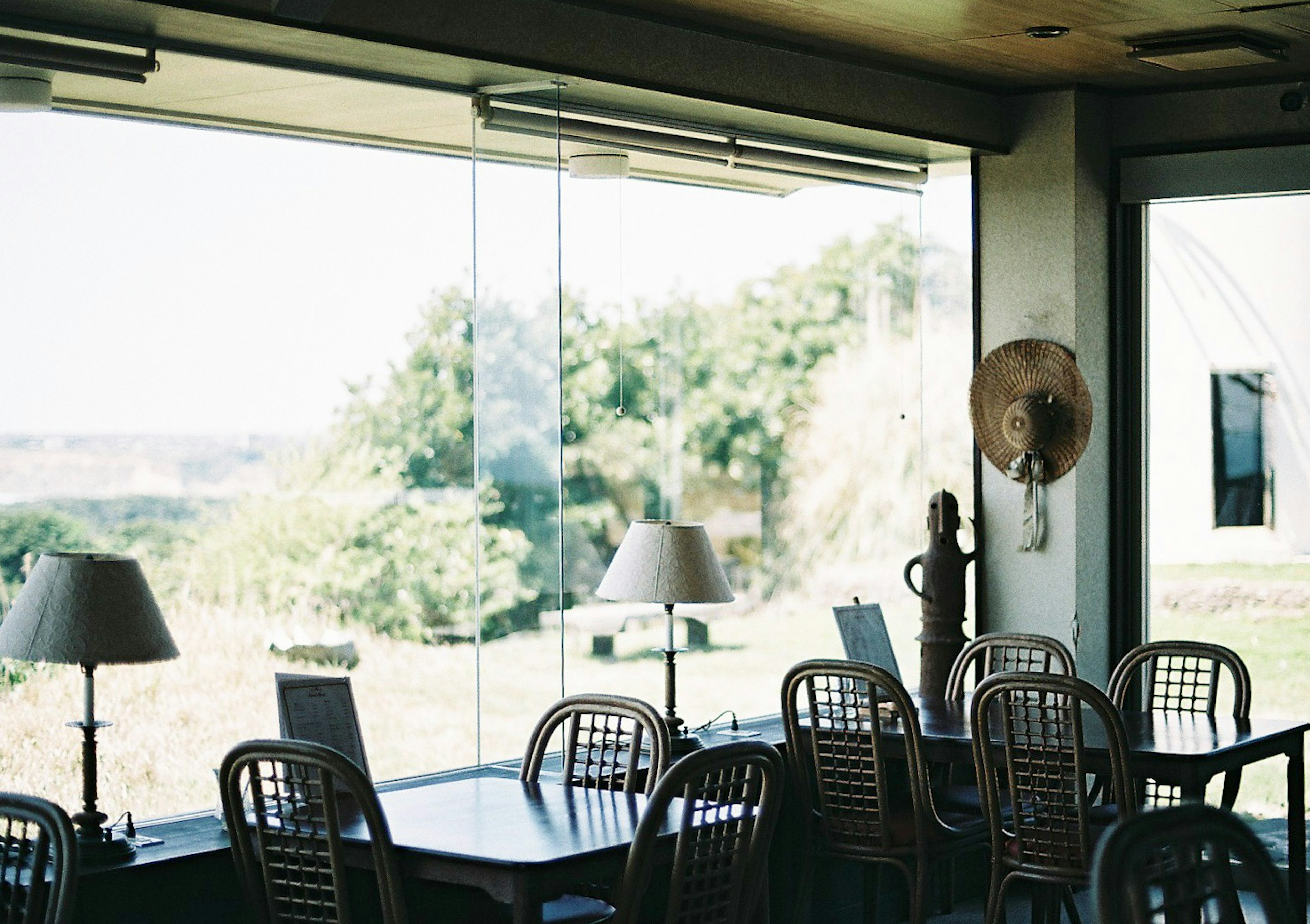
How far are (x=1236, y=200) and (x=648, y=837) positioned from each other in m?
3.96

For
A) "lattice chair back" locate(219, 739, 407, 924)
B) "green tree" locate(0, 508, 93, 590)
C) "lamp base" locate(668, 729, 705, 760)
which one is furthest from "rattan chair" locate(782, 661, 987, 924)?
"green tree" locate(0, 508, 93, 590)

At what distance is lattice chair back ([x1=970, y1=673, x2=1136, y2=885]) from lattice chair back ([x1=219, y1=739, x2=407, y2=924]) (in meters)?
1.66

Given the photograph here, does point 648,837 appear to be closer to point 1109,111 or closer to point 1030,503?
point 1030,503

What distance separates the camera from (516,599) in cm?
480

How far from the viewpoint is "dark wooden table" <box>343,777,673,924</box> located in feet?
10.5

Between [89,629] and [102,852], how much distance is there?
462 mm

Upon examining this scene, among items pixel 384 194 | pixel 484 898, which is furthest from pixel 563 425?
pixel 484 898

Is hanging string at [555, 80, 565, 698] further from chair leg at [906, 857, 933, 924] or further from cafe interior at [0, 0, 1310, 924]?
chair leg at [906, 857, 933, 924]

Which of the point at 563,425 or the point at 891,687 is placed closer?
the point at 891,687

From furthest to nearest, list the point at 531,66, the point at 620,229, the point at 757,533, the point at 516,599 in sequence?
the point at 757,533 < the point at 620,229 < the point at 516,599 < the point at 531,66

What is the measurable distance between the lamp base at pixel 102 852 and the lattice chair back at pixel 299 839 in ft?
0.85

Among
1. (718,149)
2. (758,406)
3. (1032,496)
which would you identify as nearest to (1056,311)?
(1032,496)

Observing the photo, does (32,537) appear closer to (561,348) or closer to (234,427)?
(234,427)

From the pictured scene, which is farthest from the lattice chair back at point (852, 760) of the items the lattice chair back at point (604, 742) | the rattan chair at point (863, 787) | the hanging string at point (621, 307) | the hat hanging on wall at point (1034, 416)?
the hat hanging on wall at point (1034, 416)
